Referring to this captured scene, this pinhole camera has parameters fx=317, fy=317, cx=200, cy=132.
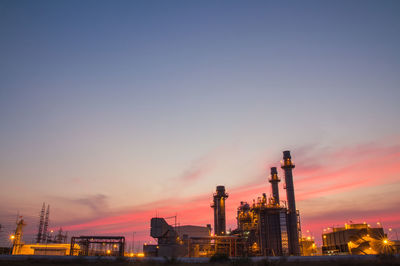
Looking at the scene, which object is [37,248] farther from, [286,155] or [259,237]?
[286,155]

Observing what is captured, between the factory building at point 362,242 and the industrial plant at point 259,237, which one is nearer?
the factory building at point 362,242

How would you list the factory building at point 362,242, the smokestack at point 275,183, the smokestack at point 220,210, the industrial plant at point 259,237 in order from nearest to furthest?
the factory building at point 362,242 < the industrial plant at point 259,237 < the smokestack at point 275,183 < the smokestack at point 220,210

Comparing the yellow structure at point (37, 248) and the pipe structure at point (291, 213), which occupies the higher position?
the pipe structure at point (291, 213)

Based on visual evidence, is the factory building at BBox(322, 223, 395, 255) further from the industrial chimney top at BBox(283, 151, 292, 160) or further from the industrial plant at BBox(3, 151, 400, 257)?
the industrial chimney top at BBox(283, 151, 292, 160)

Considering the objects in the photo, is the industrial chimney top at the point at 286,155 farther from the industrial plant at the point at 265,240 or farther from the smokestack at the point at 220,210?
the smokestack at the point at 220,210

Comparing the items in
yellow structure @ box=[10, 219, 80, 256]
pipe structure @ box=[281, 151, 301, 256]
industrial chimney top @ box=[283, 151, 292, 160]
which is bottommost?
Result: yellow structure @ box=[10, 219, 80, 256]

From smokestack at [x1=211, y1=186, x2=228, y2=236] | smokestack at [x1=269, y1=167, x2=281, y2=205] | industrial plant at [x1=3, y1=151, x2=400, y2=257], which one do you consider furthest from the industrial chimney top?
smokestack at [x1=211, y1=186, x2=228, y2=236]

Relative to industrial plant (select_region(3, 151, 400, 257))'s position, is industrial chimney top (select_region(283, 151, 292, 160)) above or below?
above

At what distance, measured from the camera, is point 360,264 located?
25.3 metres

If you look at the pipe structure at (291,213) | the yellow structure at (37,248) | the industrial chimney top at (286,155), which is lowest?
the yellow structure at (37,248)

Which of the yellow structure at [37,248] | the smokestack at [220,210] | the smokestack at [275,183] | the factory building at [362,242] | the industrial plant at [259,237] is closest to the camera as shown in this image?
the factory building at [362,242]

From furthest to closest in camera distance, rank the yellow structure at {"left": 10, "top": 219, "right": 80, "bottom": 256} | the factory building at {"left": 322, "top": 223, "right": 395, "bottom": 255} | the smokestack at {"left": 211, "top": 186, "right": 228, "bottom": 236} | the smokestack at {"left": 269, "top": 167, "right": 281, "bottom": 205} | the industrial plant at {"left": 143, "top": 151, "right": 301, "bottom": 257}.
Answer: the smokestack at {"left": 211, "top": 186, "right": 228, "bottom": 236}, the smokestack at {"left": 269, "top": 167, "right": 281, "bottom": 205}, the yellow structure at {"left": 10, "top": 219, "right": 80, "bottom": 256}, the industrial plant at {"left": 143, "top": 151, "right": 301, "bottom": 257}, the factory building at {"left": 322, "top": 223, "right": 395, "bottom": 255}

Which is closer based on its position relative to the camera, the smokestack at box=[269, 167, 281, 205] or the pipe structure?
the pipe structure

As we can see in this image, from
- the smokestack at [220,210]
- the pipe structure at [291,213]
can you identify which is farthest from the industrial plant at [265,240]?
the smokestack at [220,210]
